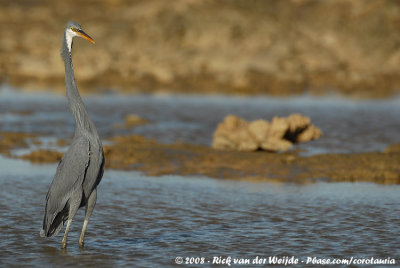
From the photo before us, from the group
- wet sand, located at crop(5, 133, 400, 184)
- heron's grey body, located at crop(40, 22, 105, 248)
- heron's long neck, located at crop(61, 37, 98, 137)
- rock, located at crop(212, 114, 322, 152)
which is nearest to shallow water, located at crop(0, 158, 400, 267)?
heron's grey body, located at crop(40, 22, 105, 248)

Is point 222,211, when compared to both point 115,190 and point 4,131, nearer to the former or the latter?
point 115,190

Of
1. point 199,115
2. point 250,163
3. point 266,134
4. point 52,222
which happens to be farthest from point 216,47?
point 52,222

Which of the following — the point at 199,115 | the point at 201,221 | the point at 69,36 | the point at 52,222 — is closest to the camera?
the point at 52,222

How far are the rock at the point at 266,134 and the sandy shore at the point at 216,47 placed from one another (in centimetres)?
1906

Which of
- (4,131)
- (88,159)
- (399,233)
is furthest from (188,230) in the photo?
(4,131)

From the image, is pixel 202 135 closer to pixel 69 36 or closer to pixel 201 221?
pixel 201 221

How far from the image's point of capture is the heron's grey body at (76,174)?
25.6 feet

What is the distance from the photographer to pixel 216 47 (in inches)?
1683

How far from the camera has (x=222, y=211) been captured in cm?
1039

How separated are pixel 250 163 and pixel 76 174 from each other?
6.76 meters

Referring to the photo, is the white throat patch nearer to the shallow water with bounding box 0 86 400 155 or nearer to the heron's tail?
the heron's tail

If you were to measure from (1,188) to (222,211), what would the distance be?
3759 millimetres

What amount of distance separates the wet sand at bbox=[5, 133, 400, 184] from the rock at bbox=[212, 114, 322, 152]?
10.3 inches

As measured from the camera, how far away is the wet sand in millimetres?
13141
